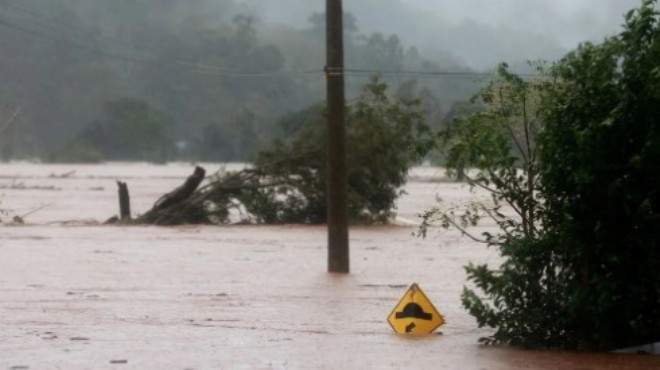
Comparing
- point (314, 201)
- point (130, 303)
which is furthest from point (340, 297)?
point (314, 201)

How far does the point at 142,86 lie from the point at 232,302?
132 metres

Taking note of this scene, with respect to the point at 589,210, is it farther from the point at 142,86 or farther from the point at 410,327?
the point at 142,86

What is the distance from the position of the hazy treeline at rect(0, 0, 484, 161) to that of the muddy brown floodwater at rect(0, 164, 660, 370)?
94048mm

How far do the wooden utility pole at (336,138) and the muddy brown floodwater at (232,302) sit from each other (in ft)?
2.02

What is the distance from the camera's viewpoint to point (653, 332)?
12.0 metres

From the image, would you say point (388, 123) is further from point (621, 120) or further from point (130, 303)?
point (621, 120)

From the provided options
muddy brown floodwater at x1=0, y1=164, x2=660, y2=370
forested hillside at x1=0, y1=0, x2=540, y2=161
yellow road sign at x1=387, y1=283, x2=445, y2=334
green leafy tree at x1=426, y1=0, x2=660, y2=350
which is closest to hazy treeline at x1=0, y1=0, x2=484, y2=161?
forested hillside at x1=0, y1=0, x2=540, y2=161

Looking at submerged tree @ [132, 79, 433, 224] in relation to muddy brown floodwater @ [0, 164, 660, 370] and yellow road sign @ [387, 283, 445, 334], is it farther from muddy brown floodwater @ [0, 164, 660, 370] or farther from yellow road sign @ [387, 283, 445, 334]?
yellow road sign @ [387, 283, 445, 334]

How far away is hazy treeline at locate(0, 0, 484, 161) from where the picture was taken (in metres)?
130

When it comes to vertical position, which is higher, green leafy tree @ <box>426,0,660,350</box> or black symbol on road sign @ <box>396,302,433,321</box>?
green leafy tree @ <box>426,0,660,350</box>

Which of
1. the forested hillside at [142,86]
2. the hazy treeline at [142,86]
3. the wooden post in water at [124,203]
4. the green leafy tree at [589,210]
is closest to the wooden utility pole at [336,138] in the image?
the green leafy tree at [589,210]

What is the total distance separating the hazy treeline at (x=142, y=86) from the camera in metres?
130

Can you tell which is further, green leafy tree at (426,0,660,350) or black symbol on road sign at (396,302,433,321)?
black symbol on road sign at (396,302,433,321)

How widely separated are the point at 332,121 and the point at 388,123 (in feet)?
53.1
